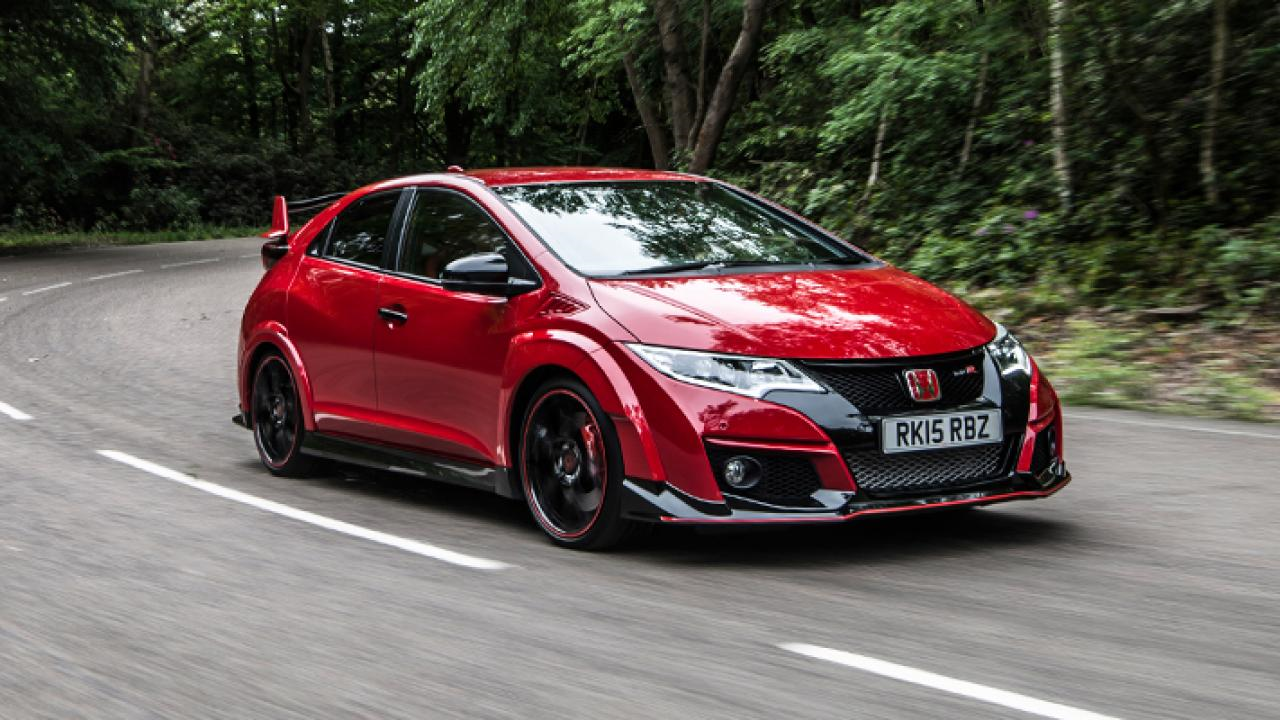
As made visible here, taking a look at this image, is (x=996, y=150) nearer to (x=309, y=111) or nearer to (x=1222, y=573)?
(x=1222, y=573)

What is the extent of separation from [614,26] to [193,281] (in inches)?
301

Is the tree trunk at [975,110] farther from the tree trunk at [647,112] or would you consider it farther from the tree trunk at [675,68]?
the tree trunk at [647,112]

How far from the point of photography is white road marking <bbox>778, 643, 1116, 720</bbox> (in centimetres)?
390

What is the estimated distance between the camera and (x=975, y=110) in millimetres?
17391

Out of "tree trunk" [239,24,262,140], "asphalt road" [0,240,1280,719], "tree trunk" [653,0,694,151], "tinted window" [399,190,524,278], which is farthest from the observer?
"tree trunk" [239,24,262,140]

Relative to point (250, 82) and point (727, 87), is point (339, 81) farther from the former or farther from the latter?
point (727, 87)

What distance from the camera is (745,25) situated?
891 inches

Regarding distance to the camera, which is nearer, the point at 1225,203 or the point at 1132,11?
the point at 1225,203

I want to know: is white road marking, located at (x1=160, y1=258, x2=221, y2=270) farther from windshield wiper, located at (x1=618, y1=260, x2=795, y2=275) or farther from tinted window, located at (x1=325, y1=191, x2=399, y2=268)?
windshield wiper, located at (x1=618, y1=260, x2=795, y2=275)

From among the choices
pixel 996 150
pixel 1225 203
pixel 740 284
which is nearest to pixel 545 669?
pixel 740 284

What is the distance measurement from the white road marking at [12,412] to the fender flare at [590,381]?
5.74 m

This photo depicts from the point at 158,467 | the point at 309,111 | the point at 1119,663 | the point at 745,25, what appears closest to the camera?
the point at 1119,663

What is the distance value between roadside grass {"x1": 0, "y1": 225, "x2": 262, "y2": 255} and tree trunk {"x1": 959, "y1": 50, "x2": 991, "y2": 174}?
21.8m

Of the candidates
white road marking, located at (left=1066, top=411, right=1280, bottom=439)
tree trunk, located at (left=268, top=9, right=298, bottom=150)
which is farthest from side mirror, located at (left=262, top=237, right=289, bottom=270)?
tree trunk, located at (left=268, top=9, right=298, bottom=150)
